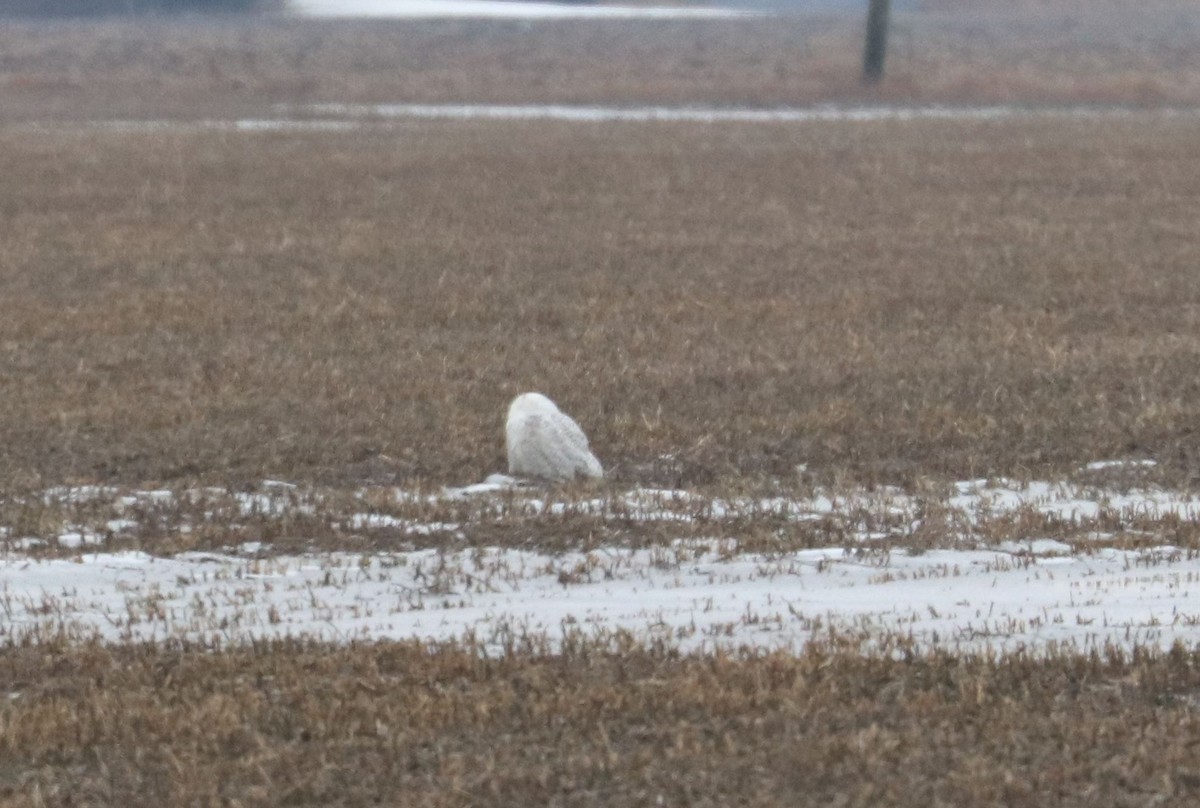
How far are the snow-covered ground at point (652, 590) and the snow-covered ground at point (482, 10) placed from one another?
205 ft

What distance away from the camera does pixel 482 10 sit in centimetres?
7569

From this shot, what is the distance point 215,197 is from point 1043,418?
11837 mm

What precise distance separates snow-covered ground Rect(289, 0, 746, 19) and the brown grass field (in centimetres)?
4069

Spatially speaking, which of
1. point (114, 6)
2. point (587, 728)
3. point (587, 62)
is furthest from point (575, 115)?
point (114, 6)

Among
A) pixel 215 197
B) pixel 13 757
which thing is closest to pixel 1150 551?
pixel 13 757

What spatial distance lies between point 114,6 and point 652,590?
2867 inches

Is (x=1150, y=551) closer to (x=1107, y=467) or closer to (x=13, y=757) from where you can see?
(x=1107, y=467)

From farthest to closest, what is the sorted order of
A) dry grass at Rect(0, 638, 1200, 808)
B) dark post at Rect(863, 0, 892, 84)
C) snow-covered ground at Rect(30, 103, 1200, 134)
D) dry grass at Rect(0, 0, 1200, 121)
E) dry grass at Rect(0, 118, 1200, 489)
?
dark post at Rect(863, 0, 892, 84) < dry grass at Rect(0, 0, 1200, 121) < snow-covered ground at Rect(30, 103, 1200, 134) < dry grass at Rect(0, 118, 1200, 489) < dry grass at Rect(0, 638, 1200, 808)

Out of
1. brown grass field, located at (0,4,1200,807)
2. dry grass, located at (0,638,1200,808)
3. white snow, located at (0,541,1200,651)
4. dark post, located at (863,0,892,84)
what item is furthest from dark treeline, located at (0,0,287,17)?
dry grass, located at (0,638,1200,808)

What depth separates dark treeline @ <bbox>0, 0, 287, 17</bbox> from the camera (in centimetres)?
7294

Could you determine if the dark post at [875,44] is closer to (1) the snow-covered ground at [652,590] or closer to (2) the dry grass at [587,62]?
(2) the dry grass at [587,62]

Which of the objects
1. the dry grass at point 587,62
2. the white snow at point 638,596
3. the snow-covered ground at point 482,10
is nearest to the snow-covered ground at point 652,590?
the white snow at point 638,596

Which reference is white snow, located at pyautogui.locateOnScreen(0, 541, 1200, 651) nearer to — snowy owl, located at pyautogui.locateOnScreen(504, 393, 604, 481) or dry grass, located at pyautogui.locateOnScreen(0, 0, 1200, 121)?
snowy owl, located at pyautogui.locateOnScreen(504, 393, 604, 481)

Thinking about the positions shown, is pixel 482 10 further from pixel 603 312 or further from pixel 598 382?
pixel 598 382
